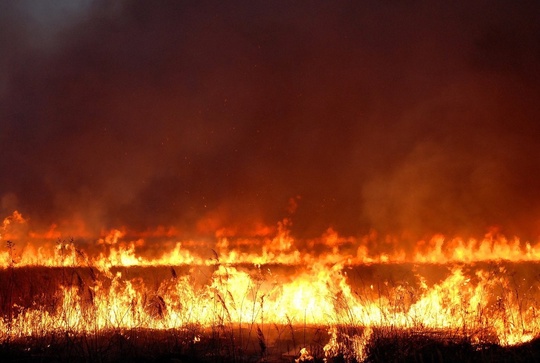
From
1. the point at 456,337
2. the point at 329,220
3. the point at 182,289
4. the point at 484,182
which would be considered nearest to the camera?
the point at 456,337

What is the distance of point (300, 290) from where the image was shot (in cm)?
1177

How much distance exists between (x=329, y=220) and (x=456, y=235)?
170 inches

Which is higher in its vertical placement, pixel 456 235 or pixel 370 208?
pixel 370 208

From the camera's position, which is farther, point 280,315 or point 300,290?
point 300,290

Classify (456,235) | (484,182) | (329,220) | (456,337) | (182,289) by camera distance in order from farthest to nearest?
(329,220)
(484,182)
(456,235)
(182,289)
(456,337)

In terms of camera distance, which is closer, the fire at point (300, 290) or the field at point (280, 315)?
the field at point (280, 315)

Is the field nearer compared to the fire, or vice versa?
the field

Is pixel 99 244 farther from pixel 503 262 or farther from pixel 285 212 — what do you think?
pixel 503 262

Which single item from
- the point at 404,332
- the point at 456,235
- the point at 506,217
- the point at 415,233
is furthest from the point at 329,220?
the point at 404,332

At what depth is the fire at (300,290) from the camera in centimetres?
912

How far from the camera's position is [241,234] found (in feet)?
59.7

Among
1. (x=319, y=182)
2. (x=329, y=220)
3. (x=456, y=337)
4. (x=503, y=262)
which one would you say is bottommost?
(x=456, y=337)

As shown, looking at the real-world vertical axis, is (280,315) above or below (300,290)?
below

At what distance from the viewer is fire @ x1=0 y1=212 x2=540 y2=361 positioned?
9.12 m
